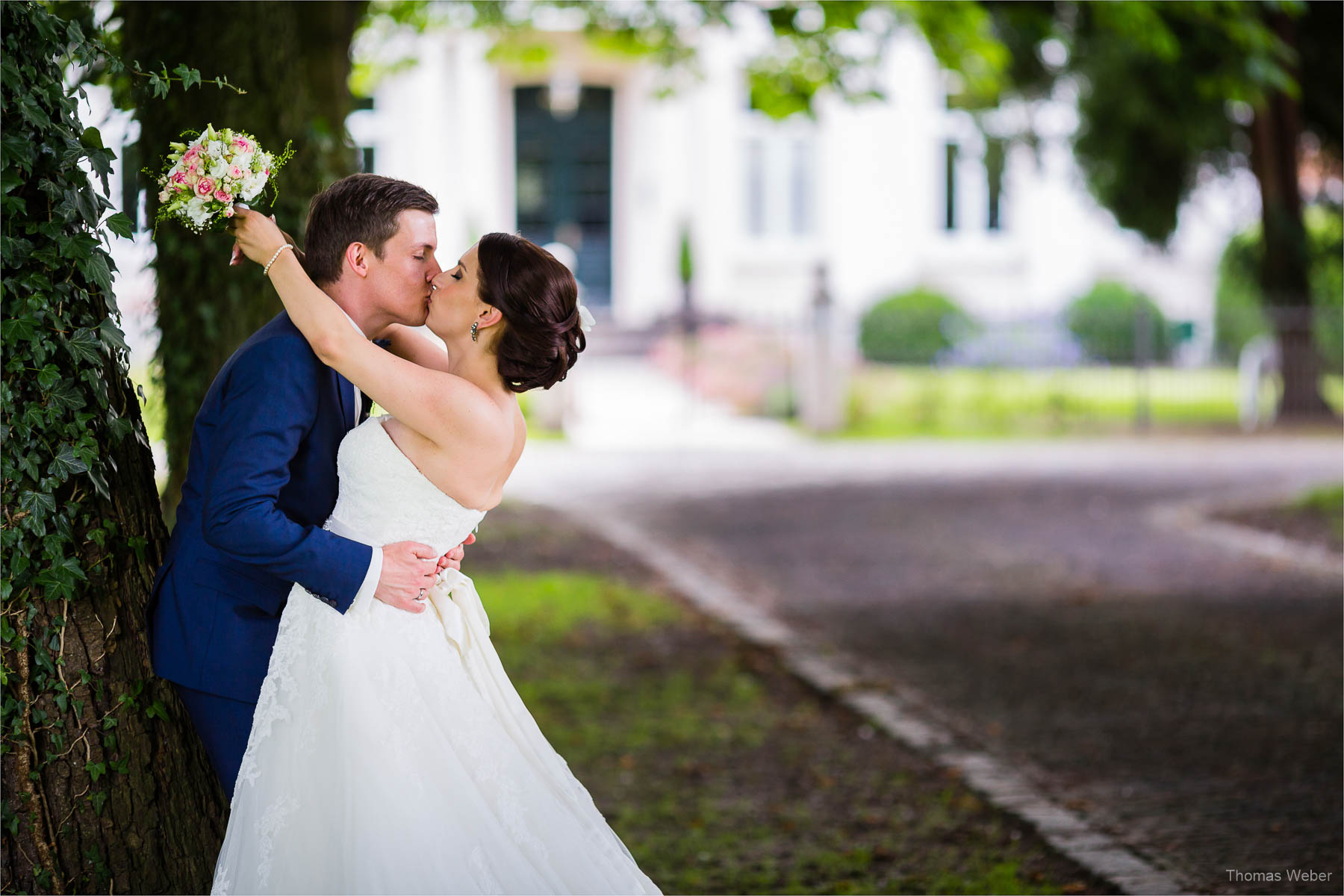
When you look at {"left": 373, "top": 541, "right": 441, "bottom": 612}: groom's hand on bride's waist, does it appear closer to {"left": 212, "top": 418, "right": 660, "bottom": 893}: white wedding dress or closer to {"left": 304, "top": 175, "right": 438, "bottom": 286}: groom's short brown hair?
{"left": 212, "top": 418, "right": 660, "bottom": 893}: white wedding dress

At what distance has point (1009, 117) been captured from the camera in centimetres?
2419

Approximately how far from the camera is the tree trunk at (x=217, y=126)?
19.9ft

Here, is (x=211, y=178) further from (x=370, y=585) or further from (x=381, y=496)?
(x=370, y=585)

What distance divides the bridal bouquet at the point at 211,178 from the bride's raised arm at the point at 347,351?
0.08 m

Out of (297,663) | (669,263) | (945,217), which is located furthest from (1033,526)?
(945,217)

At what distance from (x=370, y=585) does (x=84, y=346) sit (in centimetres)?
84

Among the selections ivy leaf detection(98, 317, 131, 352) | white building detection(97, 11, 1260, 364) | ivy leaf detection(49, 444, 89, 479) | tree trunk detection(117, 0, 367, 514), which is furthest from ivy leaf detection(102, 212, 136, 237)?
white building detection(97, 11, 1260, 364)

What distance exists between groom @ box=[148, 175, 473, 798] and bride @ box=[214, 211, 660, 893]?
7cm

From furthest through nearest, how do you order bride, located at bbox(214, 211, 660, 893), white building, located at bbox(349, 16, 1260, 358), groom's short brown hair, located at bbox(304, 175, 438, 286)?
1. white building, located at bbox(349, 16, 1260, 358)
2. groom's short brown hair, located at bbox(304, 175, 438, 286)
3. bride, located at bbox(214, 211, 660, 893)

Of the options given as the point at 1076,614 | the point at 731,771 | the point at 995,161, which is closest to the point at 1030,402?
the point at 995,161

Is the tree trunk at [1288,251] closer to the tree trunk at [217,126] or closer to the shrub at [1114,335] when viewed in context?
the shrub at [1114,335]

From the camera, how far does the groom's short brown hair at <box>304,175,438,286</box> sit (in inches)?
122

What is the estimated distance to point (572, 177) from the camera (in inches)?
1093

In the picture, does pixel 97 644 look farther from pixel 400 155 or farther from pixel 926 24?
pixel 400 155
